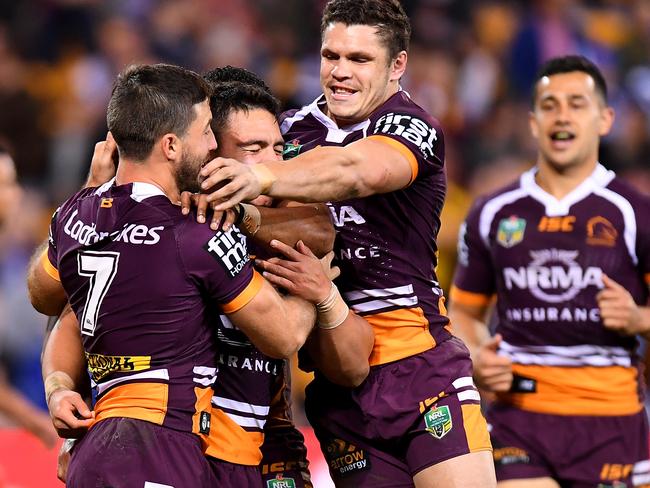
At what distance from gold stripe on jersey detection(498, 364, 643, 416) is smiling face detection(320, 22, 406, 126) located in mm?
2018

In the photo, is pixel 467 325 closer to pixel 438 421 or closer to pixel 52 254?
pixel 438 421

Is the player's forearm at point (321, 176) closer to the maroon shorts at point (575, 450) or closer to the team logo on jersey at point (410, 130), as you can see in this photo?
the team logo on jersey at point (410, 130)

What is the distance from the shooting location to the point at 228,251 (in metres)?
4.21

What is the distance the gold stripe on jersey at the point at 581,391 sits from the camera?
6242 mm

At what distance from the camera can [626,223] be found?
6.30 m

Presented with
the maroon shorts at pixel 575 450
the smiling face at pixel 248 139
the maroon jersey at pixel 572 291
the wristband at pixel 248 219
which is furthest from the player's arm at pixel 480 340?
the wristband at pixel 248 219

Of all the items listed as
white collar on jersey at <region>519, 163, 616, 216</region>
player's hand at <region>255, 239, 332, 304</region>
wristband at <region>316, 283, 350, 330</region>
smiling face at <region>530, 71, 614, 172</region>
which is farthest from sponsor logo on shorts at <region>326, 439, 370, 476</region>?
smiling face at <region>530, 71, 614, 172</region>

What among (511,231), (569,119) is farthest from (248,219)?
(569,119)

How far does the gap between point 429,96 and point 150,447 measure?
8.04 m

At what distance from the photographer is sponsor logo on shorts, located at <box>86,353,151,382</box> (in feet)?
14.0

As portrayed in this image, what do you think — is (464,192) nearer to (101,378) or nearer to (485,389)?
(485,389)

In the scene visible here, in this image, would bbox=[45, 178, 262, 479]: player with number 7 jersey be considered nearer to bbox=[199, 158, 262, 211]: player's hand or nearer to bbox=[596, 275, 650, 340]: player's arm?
bbox=[199, 158, 262, 211]: player's hand

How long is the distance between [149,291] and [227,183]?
0.48m

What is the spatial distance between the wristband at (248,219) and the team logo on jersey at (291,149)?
62cm
